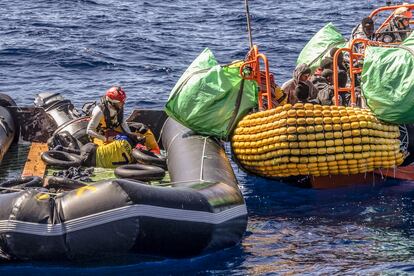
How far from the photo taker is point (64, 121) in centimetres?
1490

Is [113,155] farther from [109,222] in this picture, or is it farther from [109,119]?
[109,222]

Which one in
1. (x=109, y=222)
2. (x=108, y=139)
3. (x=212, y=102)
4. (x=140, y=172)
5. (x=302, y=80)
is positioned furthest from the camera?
(x=302, y=80)

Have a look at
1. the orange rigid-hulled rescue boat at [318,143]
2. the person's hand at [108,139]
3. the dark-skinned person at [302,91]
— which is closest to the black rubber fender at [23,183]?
the person's hand at [108,139]

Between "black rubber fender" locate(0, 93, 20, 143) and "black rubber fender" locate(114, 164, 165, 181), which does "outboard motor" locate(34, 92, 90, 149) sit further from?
"black rubber fender" locate(114, 164, 165, 181)

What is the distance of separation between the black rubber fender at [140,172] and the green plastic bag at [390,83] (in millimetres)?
2968

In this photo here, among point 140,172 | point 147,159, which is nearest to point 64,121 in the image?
point 147,159

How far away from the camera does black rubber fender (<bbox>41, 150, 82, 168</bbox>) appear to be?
12875mm

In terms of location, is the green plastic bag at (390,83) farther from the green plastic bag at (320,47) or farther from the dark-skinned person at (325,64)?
the green plastic bag at (320,47)

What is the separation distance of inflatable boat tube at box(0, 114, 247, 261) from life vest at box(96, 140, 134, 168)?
9.23ft

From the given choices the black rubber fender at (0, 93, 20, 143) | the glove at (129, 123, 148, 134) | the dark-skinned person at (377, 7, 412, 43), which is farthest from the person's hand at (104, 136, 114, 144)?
the dark-skinned person at (377, 7, 412, 43)

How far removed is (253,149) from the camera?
12.9 m

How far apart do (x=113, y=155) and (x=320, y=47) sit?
551cm

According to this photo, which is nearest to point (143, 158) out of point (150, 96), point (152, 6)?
point (150, 96)

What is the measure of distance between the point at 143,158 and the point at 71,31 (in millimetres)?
12810
